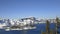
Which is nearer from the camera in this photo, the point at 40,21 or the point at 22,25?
the point at 22,25

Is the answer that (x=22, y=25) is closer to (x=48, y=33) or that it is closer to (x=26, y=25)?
(x=26, y=25)

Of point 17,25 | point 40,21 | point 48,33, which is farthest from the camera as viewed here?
point 40,21

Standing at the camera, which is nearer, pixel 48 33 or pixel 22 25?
pixel 48 33

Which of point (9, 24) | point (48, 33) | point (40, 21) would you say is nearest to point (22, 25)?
point (9, 24)

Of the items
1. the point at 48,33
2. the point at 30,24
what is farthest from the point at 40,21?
the point at 48,33

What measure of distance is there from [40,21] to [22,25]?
84.6 feet

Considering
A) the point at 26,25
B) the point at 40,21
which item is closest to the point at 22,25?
the point at 26,25

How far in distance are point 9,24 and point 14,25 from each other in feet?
8.15

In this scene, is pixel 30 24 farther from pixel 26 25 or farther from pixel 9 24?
pixel 9 24

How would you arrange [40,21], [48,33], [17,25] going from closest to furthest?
[48,33] → [17,25] → [40,21]

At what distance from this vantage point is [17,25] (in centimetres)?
4519

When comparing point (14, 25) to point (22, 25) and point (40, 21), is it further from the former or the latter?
point (40, 21)

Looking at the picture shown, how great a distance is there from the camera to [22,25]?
45406 mm

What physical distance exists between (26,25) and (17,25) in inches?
106
